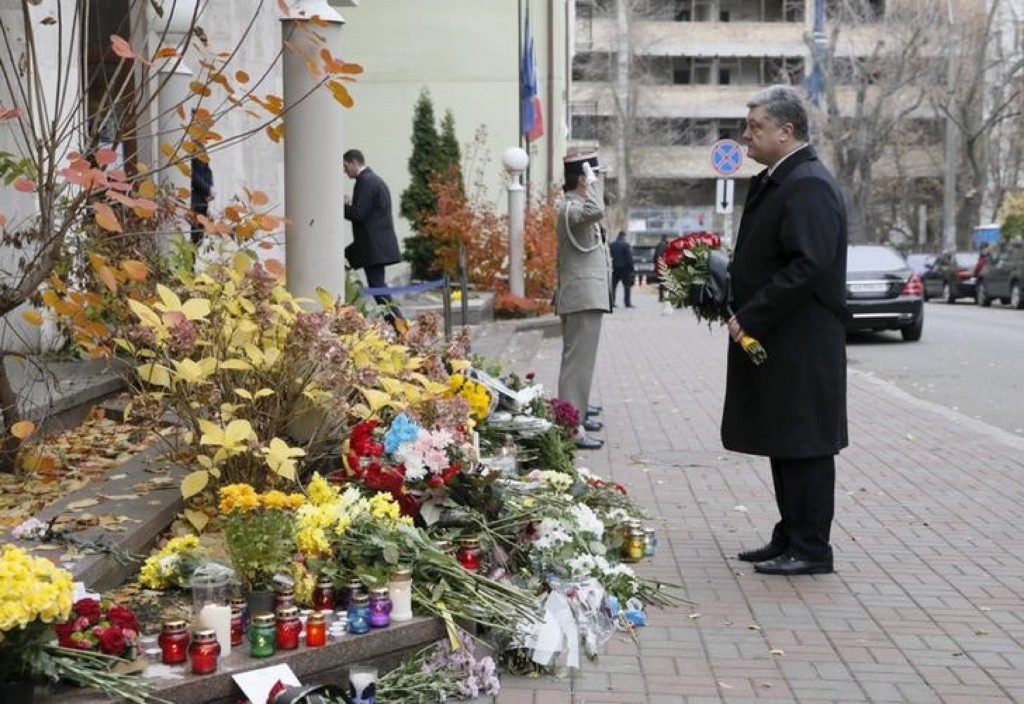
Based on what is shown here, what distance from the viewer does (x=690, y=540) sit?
21.9 ft

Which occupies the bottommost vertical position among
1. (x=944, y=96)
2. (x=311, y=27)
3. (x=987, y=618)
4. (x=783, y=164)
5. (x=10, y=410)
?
(x=987, y=618)

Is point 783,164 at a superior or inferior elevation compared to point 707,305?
superior

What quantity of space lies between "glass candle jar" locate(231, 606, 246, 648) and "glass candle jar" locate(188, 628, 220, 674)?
0.23 meters

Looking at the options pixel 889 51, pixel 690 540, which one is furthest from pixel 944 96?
pixel 690 540

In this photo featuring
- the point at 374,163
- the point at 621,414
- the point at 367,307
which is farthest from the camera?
the point at 374,163

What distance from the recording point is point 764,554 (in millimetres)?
6168

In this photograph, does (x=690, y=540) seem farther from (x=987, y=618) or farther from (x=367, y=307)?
(x=367, y=307)

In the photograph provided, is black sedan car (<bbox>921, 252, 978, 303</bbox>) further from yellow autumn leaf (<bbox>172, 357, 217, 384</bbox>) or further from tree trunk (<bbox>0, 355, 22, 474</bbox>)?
yellow autumn leaf (<bbox>172, 357, 217, 384</bbox>)

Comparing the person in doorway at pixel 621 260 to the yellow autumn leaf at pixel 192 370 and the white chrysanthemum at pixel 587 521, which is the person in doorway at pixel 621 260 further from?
the yellow autumn leaf at pixel 192 370

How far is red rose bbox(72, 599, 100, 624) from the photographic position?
3764 mm

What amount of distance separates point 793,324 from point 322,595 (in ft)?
8.42

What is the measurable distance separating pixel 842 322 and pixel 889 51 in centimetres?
4882

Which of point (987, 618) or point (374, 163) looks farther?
point (374, 163)

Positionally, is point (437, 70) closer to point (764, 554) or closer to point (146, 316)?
point (764, 554)
